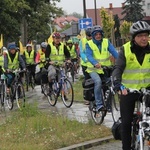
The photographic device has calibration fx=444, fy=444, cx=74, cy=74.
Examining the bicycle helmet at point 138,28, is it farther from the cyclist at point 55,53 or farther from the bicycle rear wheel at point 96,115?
the cyclist at point 55,53

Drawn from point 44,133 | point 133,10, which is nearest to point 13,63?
point 44,133

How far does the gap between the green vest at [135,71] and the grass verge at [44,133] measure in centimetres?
225

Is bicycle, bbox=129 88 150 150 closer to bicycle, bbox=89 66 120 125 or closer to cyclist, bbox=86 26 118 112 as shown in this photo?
bicycle, bbox=89 66 120 125

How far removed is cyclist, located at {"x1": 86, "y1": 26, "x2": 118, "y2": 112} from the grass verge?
2.02 ft

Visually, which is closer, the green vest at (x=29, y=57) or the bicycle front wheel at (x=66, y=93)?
the bicycle front wheel at (x=66, y=93)

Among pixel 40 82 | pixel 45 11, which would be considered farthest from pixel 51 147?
pixel 45 11

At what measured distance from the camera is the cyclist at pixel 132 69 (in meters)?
5.04

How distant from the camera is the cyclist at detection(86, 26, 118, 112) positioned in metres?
8.31

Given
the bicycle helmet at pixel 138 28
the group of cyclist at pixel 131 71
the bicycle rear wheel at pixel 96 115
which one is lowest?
the bicycle rear wheel at pixel 96 115

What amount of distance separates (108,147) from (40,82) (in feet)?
23.4

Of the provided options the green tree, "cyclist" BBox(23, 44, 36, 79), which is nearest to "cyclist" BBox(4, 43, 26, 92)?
"cyclist" BBox(23, 44, 36, 79)

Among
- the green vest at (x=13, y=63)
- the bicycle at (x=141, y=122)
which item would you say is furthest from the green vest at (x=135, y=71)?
the green vest at (x=13, y=63)

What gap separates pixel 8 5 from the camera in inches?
1057

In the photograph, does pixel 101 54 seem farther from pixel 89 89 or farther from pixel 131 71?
pixel 131 71
